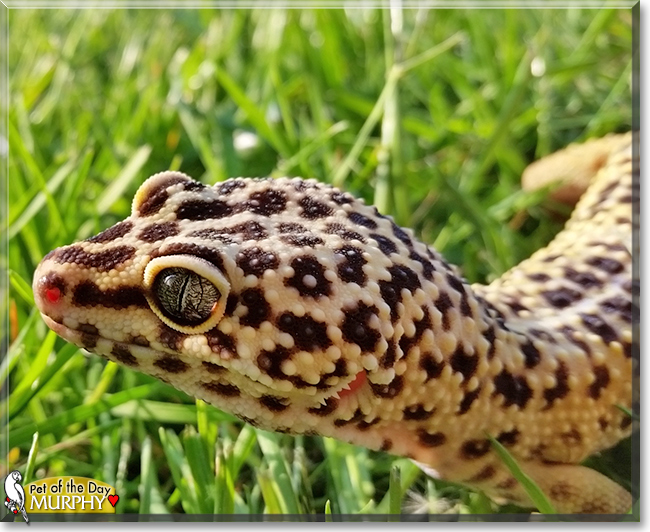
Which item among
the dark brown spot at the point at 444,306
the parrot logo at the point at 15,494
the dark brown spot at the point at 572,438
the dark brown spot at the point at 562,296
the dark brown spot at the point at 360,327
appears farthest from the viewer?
the dark brown spot at the point at 562,296

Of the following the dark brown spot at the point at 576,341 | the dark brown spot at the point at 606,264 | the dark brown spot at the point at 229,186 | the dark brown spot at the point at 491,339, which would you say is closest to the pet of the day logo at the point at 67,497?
the dark brown spot at the point at 229,186

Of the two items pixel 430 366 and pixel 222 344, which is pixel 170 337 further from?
pixel 430 366

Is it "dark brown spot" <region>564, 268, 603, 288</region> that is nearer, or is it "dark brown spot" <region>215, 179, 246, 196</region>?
"dark brown spot" <region>215, 179, 246, 196</region>

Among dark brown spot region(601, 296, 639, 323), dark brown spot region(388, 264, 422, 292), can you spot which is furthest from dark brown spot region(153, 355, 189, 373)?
dark brown spot region(601, 296, 639, 323)

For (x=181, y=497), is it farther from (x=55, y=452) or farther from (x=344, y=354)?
(x=344, y=354)

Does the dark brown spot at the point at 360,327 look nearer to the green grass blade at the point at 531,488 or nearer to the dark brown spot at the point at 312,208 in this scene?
the dark brown spot at the point at 312,208

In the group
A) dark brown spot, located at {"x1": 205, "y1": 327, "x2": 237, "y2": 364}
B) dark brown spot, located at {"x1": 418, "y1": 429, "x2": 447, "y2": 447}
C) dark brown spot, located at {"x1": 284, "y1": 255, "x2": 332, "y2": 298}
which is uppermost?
dark brown spot, located at {"x1": 284, "y1": 255, "x2": 332, "y2": 298}

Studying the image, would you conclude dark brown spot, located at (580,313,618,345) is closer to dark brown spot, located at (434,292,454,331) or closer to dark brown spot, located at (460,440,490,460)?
dark brown spot, located at (460,440,490,460)

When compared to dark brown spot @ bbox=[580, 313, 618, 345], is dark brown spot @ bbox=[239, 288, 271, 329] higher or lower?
lower

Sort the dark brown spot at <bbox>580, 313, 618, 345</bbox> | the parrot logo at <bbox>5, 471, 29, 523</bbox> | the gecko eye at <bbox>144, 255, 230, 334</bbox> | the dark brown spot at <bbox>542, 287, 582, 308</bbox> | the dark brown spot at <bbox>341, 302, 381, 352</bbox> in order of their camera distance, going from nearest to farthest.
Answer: the gecko eye at <bbox>144, 255, 230, 334</bbox> < the dark brown spot at <bbox>341, 302, 381, 352</bbox> < the parrot logo at <bbox>5, 471, 29, 523</bbox> < the dark brown spot at <bbox>580, 313, 618, 345</bbox> < the dark brown spot at <bbox>542, 287, 582, 308</bbox>
